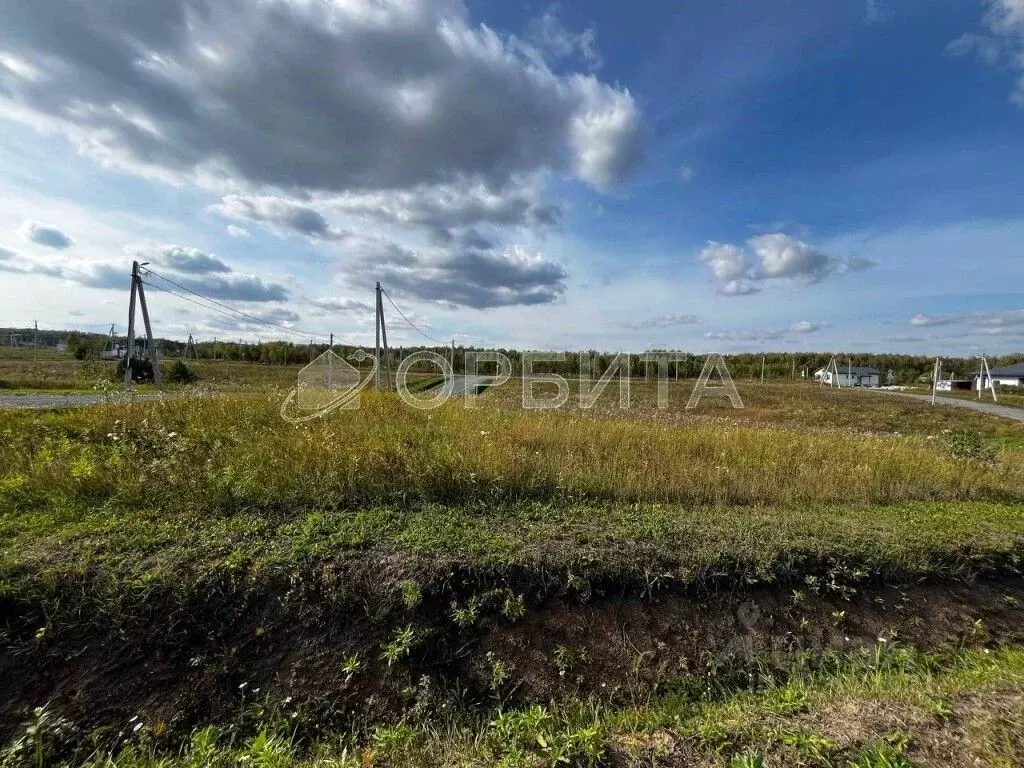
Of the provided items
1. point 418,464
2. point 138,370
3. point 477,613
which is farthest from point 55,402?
point 477,613

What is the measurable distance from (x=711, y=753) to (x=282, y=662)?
261 centimetres

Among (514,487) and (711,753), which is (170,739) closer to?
(711,753)

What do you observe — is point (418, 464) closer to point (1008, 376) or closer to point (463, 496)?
point (463, 496)

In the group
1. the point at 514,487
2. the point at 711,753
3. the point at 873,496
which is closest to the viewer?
the point at 711,753

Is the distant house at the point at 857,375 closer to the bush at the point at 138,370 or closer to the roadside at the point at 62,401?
the bush at the point at 138,370

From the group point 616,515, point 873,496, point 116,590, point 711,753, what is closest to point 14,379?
point 116,590

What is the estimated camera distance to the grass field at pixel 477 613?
8.17 ft

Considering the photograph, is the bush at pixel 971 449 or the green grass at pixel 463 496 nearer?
the green grass at pixel 463 496

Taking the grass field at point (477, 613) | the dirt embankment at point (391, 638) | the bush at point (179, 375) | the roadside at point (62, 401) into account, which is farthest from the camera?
the bush at point (179, 375)

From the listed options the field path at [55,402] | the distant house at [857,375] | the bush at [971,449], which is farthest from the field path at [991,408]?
the field path at [55,402]

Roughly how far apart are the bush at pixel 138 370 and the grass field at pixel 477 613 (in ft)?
37.5

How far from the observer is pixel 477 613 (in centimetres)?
324

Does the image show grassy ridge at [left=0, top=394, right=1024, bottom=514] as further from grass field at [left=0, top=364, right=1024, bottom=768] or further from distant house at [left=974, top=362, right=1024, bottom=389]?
distant house at [left=974, top=362, right=1024, bottom=389]

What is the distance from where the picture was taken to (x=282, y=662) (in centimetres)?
295
